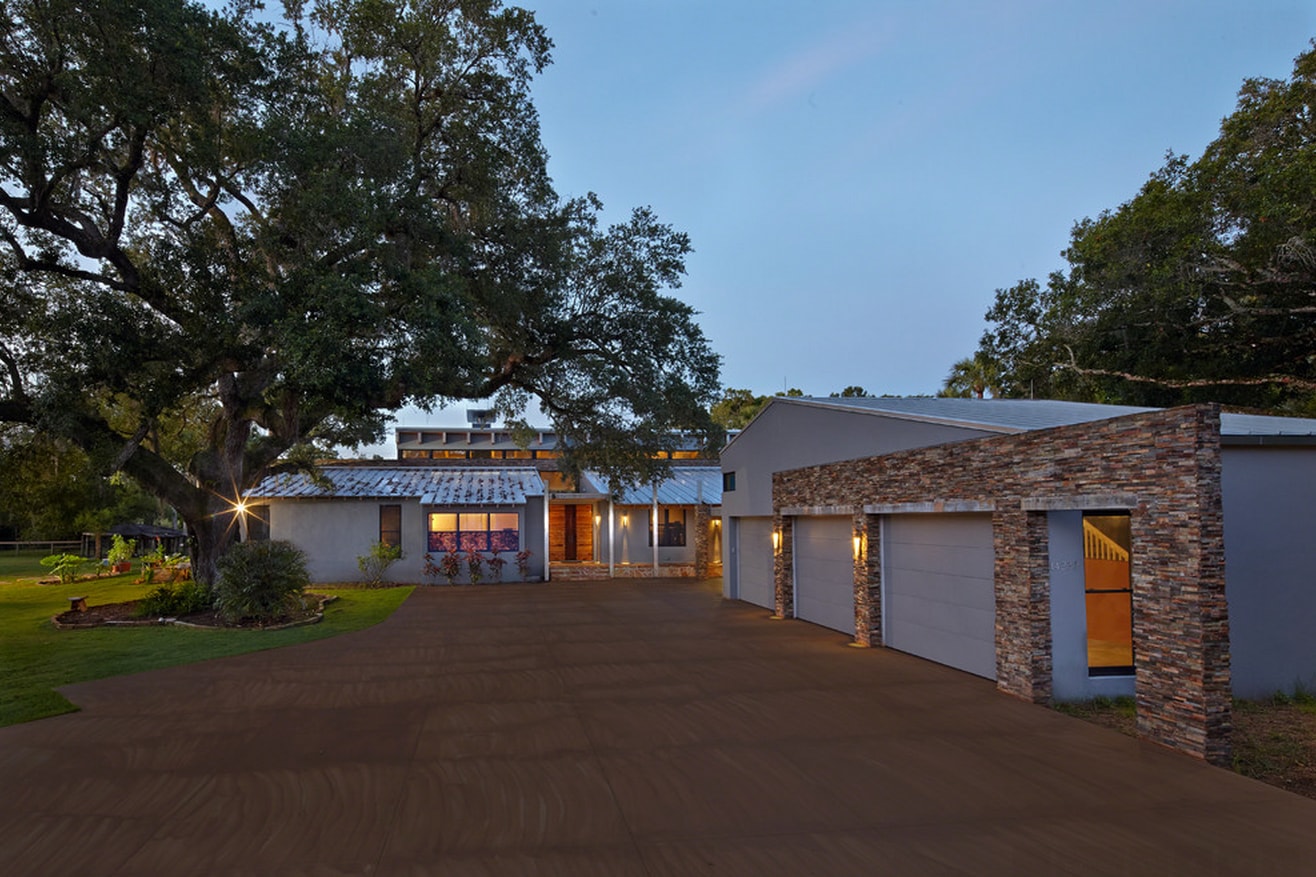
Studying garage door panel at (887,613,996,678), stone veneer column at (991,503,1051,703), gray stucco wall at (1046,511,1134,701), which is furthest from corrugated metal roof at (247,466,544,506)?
gray stucco wall at (1046,511,1134,701)

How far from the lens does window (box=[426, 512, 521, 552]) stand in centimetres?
2242

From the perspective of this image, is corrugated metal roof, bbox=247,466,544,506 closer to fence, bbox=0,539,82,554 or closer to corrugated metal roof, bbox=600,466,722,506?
corrugated metal roof, bbox=600,466,722,506

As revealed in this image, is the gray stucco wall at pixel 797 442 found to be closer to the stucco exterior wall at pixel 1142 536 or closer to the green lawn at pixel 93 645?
the stucco exterior wall at pixel 1142 536

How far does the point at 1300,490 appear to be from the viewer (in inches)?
334

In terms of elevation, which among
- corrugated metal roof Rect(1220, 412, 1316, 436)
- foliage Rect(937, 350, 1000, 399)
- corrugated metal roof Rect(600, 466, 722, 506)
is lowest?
corrugated metal roof Rect(600, 466, 722, 506)

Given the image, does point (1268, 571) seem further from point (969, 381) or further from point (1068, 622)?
point (969, 381)

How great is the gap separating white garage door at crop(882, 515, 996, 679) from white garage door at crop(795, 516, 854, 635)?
1274 mm

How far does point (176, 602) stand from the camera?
49.9 ft

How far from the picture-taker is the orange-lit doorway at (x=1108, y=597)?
9055 mm

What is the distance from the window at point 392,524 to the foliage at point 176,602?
675 centimetres

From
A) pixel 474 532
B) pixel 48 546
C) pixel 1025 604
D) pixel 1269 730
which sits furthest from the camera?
pixel 48 546

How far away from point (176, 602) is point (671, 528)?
48.9ft

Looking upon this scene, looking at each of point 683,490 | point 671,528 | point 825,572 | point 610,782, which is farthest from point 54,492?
point 610,782

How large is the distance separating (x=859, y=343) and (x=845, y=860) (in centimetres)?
9353
